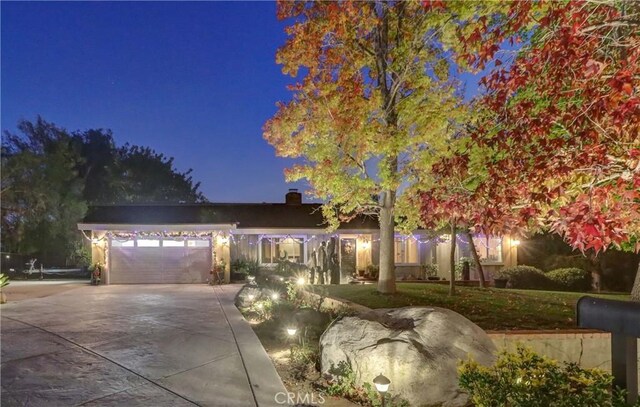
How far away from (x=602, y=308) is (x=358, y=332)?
312 centimetres

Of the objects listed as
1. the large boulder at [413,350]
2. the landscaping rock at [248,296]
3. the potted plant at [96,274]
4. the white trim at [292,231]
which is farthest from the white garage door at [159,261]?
the large boulder at [413,350]

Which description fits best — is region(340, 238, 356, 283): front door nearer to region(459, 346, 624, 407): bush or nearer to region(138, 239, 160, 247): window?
region(138, 239, 160, 247): window

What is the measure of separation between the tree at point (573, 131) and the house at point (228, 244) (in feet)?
52.4

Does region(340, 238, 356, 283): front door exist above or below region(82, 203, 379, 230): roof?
below

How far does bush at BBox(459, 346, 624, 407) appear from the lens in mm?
3762

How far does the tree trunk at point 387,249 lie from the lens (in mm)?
11953

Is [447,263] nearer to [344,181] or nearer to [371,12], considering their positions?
[344,181]

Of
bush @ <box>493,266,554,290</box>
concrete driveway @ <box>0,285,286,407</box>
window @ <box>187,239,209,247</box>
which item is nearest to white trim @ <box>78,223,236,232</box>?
window @ <box>187,239,209,247</box>

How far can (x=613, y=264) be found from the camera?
1970 cm

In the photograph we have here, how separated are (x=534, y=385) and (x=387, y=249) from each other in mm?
8058

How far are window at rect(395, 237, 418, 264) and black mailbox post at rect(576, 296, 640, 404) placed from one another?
19.2m

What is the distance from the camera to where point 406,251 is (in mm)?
23281

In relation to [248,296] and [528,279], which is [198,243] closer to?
[248,296]

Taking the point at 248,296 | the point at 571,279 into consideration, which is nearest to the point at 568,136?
the point at 248,296
